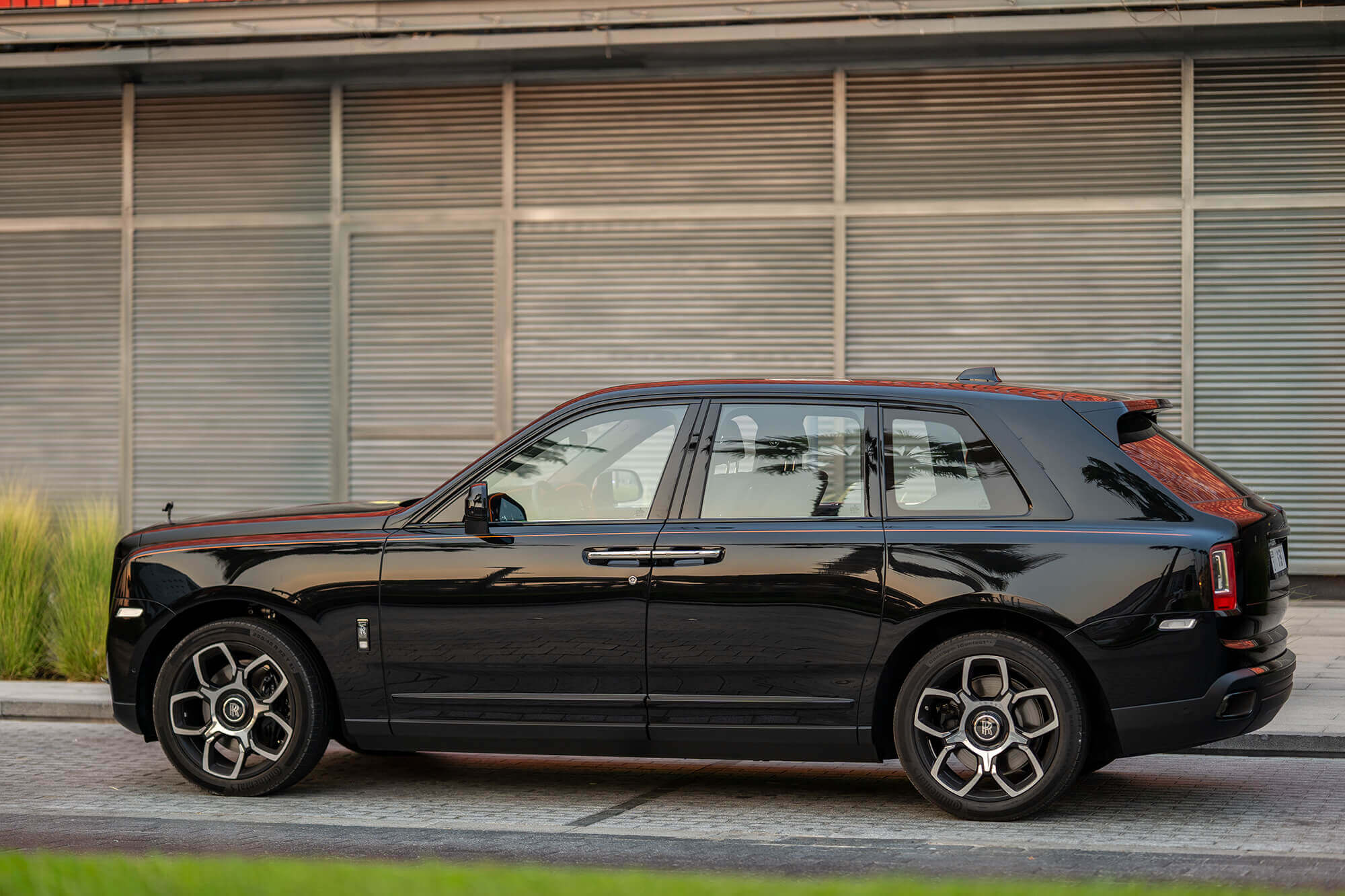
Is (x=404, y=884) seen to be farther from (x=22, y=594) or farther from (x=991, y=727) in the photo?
(x=22, y=594)

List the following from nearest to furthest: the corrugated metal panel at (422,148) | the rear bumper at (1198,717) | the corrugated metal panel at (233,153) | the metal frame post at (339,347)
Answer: the rear bumper at (1198,717) → the corrugated metal panel at (422,148) → the metal frame post at (339,347) → the corrugated metal panel at (233,153)

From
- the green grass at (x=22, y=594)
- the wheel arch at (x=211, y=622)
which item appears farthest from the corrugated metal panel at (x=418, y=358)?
the wheel arch at (x=211, y=622)

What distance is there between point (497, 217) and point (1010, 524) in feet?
28.0

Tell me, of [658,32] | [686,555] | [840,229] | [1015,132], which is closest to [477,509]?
[686,555]

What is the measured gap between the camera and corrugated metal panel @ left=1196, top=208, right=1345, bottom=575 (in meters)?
12.8

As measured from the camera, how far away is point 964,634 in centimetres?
630

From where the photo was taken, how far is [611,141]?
13836 mm

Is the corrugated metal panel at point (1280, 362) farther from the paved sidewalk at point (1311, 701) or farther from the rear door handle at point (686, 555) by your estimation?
the rear door handle at point (686, 555)

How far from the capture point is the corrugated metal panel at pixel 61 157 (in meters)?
14.6

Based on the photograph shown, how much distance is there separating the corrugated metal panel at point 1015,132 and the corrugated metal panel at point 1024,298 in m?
0.29

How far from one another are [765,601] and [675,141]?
8098mm

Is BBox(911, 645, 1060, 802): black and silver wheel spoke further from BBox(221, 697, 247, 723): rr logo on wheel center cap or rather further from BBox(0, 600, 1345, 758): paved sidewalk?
BBox(221, 697, 247, 723): rr logo on wheel center cap

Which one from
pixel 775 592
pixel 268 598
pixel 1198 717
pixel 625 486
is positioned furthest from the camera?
pixel 268 598

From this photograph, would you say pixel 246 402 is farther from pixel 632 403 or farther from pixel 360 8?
pixel 632 403
